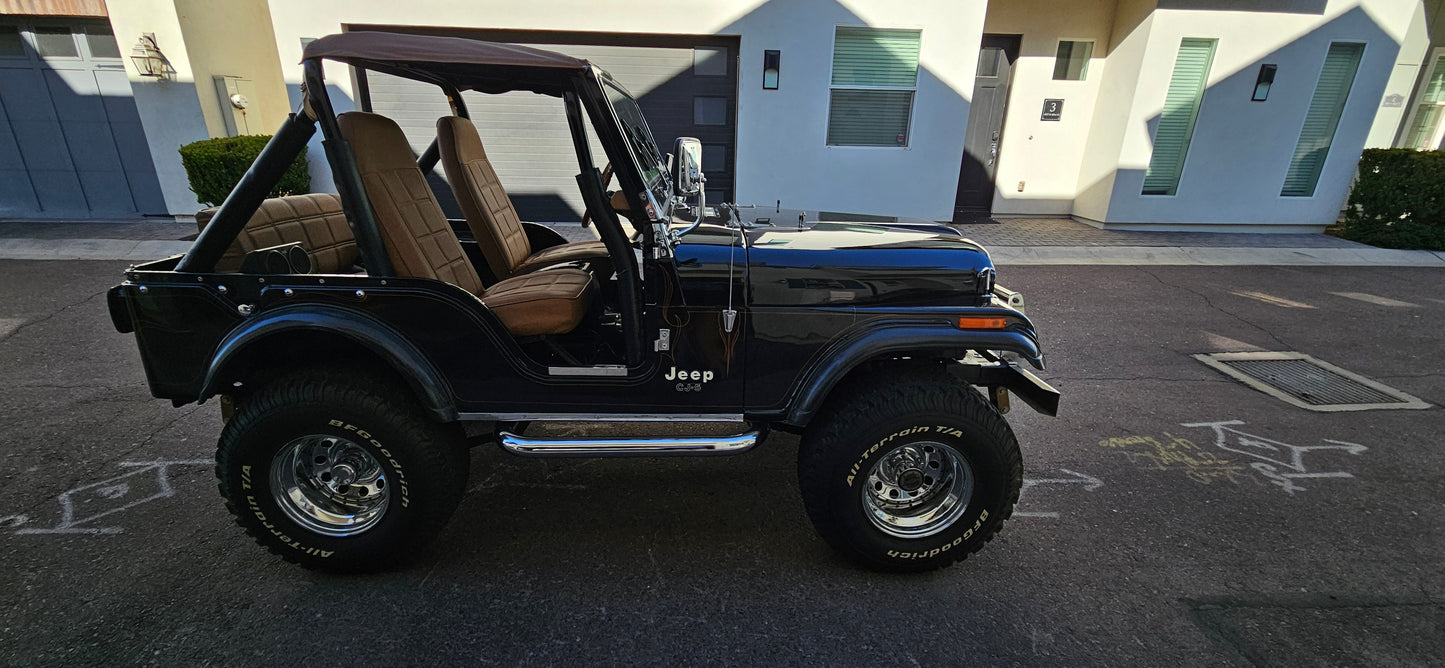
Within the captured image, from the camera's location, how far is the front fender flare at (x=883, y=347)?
235cm

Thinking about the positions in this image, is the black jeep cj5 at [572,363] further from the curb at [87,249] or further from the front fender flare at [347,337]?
the curb at [87,249]

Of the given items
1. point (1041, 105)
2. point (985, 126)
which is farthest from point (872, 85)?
point (1041, 105)

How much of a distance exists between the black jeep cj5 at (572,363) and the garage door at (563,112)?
628cm

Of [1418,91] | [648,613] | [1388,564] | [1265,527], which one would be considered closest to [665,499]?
[648,613]

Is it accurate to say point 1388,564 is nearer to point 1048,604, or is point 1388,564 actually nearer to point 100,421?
point 1048,604

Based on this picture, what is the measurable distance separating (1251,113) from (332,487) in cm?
1207

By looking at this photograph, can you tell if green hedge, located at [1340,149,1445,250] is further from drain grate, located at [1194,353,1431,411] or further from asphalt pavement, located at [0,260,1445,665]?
asphalt pavement, located at [0,260,1445,665]

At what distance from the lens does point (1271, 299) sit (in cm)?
657

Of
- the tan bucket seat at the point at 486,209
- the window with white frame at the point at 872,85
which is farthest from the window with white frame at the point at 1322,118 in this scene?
the tan bucket seat at the point at 486,209

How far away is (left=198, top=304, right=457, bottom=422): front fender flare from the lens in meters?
2.24

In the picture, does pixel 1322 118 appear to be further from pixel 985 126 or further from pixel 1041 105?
pixel 985 126

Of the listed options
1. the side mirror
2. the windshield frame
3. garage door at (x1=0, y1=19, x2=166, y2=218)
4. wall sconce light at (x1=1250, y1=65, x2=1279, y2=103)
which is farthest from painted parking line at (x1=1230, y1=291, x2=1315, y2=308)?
garage door at (x1=0, y1=19, x2=166, y2=218)

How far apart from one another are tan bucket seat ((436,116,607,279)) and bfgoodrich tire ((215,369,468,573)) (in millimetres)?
1078

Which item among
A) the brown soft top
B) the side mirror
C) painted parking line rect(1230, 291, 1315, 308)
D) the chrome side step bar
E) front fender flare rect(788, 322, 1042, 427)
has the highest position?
the brown soft top
